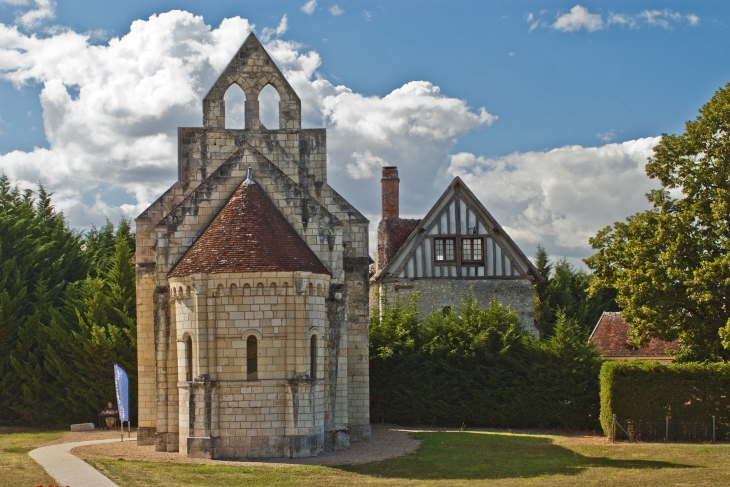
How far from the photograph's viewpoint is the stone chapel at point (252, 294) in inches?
765

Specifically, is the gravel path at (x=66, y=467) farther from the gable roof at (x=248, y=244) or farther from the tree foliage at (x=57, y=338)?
the tree foliage at (x=57, y=338)

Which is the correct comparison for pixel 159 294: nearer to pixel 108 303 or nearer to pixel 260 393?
pixel 260 393

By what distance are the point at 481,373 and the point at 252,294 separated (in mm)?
10695

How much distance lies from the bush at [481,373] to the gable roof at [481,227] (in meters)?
5.14

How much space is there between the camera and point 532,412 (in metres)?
27.5

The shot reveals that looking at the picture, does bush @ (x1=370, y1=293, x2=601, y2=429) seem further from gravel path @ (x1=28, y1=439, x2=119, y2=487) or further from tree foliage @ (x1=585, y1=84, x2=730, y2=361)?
gravel path @ (x1=28, y1=439, x2=119, y2=487)

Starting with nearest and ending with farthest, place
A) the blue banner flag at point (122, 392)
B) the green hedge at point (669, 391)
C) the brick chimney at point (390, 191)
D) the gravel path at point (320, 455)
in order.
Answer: the gravel path at point (320, 455)
the blue banner flag at point (122, 392)
the green hedge at point (669, 391)
the brick chimney at point (390, 191)

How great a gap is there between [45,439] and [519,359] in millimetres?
14151

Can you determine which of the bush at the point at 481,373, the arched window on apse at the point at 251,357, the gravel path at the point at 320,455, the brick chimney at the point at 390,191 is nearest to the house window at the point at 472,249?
the brick chimney at the point at 390,191

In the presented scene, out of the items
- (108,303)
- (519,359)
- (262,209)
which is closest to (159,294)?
(262,209)

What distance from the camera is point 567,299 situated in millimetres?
47750

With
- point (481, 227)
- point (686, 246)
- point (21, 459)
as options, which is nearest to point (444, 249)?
point (481, 227)

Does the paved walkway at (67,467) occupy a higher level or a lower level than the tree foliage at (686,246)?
lower

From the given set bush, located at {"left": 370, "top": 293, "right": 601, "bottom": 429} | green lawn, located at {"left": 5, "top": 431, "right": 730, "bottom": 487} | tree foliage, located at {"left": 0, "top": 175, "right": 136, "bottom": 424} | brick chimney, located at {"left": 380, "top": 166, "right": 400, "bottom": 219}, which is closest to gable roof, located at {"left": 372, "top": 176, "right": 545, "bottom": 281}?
brick chimney, located at {"left": 380, "top": 166, "right": 400, "bottom": 219}
